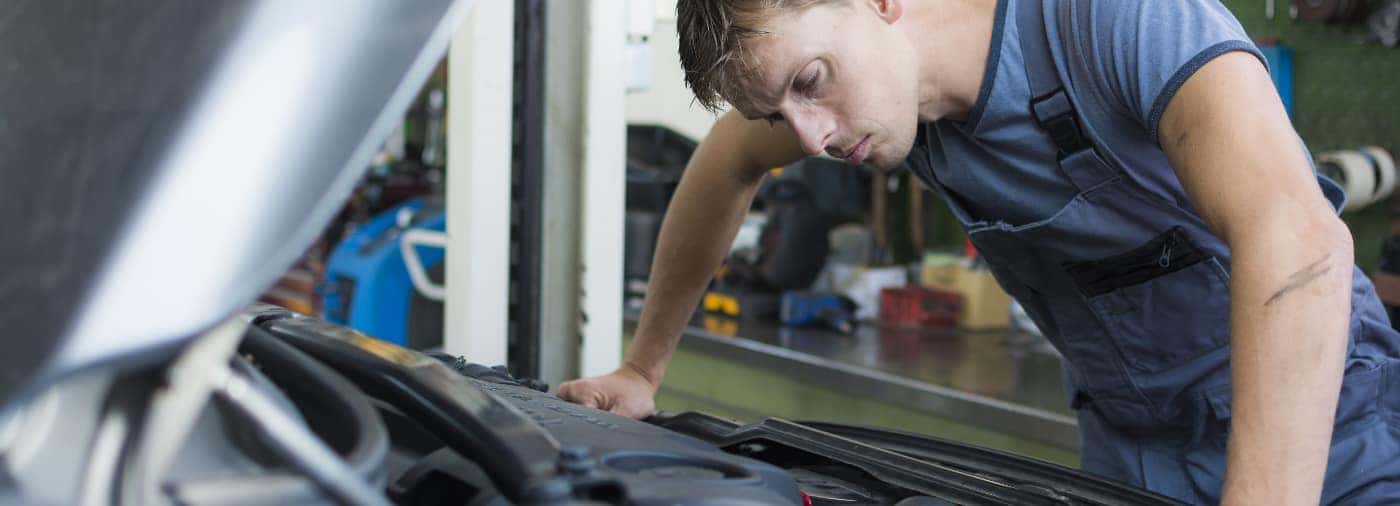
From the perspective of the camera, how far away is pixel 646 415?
127 cm

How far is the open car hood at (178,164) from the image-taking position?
454 mm

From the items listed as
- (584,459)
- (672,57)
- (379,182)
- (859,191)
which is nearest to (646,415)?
(584,459)

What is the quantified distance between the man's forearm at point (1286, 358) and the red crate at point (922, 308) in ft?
8.62

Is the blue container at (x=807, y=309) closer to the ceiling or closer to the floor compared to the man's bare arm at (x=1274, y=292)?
closer to the floor

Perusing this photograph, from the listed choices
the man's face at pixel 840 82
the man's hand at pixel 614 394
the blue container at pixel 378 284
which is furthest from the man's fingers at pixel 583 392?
the blue container at pixel 378 284

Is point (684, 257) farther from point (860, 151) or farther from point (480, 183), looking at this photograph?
point (480, 183)

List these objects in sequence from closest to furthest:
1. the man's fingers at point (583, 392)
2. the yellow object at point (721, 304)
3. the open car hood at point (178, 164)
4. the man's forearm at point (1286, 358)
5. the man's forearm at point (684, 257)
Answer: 1. the open car hood at point (178, 164)
2. the man's forearm at point (1286, 358)
3. the man's fingers at point (583, 392)
4. the man's forearm at point (684, 257)
5. the yellow object at point (721, 304)

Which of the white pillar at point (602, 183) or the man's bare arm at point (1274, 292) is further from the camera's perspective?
the white pillar at point (602, 183)

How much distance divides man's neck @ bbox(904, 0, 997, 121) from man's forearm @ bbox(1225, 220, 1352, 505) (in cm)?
35

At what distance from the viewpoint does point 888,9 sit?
1.05m

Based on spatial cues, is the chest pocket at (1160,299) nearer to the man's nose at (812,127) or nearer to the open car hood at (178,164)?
the man's nose at (812,127)

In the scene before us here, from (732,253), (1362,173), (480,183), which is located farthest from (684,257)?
(732,253)

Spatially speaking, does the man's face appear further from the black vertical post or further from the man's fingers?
the black vertical post

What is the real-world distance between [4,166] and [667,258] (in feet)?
3.18
